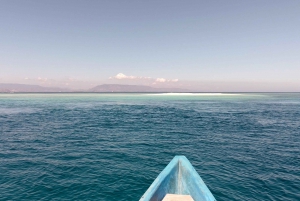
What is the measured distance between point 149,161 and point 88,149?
7505 mm

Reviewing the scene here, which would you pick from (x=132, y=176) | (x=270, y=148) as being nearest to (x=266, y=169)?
(x=270, y=148)

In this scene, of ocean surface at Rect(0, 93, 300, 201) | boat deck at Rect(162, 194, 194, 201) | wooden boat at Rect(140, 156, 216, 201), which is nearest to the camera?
wooden boat at Rect(140, 156, 216, 201)

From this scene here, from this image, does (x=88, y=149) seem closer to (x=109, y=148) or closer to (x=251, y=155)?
(x=109, y=148)

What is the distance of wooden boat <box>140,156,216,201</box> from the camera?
799 centimetres

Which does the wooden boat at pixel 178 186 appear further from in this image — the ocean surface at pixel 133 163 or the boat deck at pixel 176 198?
the ocean surface at pixel 133 163

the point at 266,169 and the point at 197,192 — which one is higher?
the point at 197,192

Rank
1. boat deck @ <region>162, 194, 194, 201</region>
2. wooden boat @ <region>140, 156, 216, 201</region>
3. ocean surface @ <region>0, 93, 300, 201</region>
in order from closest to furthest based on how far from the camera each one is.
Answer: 1. wooden boat @ <region>140, 156, 216, 201</region>
2. boat deck @ <region>162, 194, 194, 201</region>
3. ocean surface @ <region>0, 93, 300, 201</region>

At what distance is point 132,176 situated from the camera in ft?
44.2

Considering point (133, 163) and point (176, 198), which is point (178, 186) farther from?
point (133, 163)

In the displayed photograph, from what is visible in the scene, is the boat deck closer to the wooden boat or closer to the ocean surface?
the wooden boat

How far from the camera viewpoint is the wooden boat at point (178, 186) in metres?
7.99

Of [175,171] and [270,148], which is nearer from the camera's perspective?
[175,171]

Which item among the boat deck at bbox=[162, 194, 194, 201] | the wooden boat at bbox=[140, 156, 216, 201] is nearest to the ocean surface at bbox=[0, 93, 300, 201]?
the wooden boat at bbox=[140, 156, 216, 201]

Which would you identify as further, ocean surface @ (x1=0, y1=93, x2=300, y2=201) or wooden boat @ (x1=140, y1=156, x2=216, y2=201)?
ocean surface @ (x1=0, y1=93, x2=300, y2=201)
